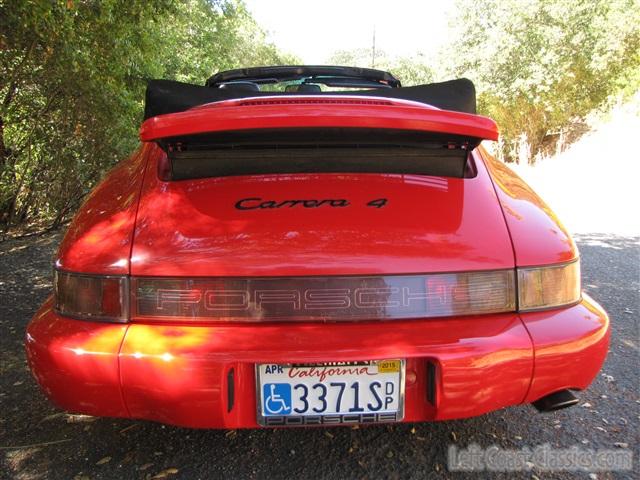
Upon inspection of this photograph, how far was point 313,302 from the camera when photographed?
1512 mm

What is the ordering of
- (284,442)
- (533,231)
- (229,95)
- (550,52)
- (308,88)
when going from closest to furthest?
(533,231) < (284,442) < (229,95) < (308,88) < (550,52)

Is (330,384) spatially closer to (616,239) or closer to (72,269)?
(72,269)

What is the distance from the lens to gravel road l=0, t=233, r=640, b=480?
5.89 feet

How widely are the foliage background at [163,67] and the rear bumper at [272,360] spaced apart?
3.00m

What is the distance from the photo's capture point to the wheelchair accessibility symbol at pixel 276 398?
1.48 m

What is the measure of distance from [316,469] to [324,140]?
1.23 metres

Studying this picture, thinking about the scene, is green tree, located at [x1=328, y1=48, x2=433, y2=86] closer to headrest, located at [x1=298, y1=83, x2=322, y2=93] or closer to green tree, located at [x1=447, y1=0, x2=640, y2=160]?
green tree, located at [x1=447, y1=0, x2=640, y2=160]

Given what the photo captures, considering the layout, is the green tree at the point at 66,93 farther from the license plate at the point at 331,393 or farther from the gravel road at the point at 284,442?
the license plate at the point at 331,393

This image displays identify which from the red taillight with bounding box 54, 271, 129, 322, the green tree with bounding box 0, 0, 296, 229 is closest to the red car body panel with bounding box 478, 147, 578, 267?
the red taillight with bounding box 54, 271, 129, 322

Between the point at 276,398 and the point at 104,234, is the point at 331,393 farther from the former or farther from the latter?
the point at 104,234

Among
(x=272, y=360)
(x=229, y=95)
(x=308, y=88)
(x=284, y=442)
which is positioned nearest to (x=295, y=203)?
(x=272, y=360)

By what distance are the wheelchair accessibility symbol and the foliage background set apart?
3340 millimetres

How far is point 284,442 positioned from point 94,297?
38.2 inches

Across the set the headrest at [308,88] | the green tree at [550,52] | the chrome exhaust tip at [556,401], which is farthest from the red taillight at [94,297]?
the green tree at [550,52]
